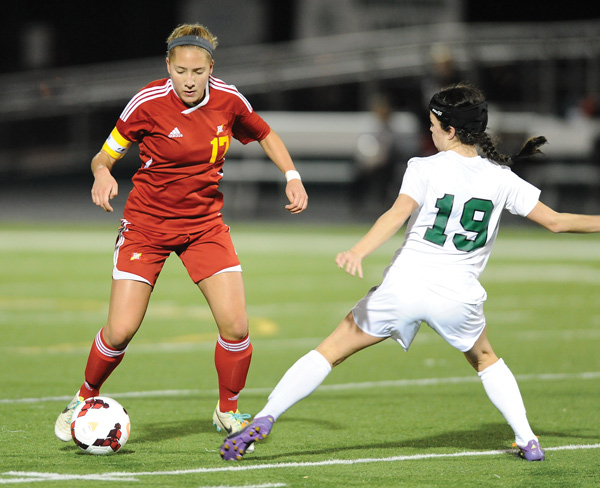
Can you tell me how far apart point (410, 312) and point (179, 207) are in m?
1.49

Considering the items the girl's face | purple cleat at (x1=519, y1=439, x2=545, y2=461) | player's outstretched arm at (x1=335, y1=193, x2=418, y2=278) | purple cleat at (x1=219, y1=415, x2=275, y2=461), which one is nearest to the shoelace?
purple cleat at (x1=219, y1=415, x2=275, y2=461)

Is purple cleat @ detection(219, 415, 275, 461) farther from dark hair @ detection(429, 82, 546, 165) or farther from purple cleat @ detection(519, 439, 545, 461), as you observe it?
dark hair @ detection(429, 82, 546, 165)

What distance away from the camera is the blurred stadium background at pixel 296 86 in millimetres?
21219

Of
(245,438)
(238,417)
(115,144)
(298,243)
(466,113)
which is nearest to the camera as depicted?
(245,438)

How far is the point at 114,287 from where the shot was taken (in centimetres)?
554

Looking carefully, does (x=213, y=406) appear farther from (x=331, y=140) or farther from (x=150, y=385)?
(x=331, y=140)

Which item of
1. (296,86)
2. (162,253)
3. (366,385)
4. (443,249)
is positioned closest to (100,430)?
(162,253)

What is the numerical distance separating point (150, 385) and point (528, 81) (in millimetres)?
16751

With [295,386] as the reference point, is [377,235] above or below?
above

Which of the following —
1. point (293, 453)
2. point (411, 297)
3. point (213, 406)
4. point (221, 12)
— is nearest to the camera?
point (411, 297)

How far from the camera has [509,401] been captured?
5.20 m

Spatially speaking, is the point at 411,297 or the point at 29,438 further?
the point at 29,438

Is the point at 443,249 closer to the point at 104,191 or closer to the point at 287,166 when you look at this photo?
the point at 287,166

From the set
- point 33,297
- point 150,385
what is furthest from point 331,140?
point 150,385
